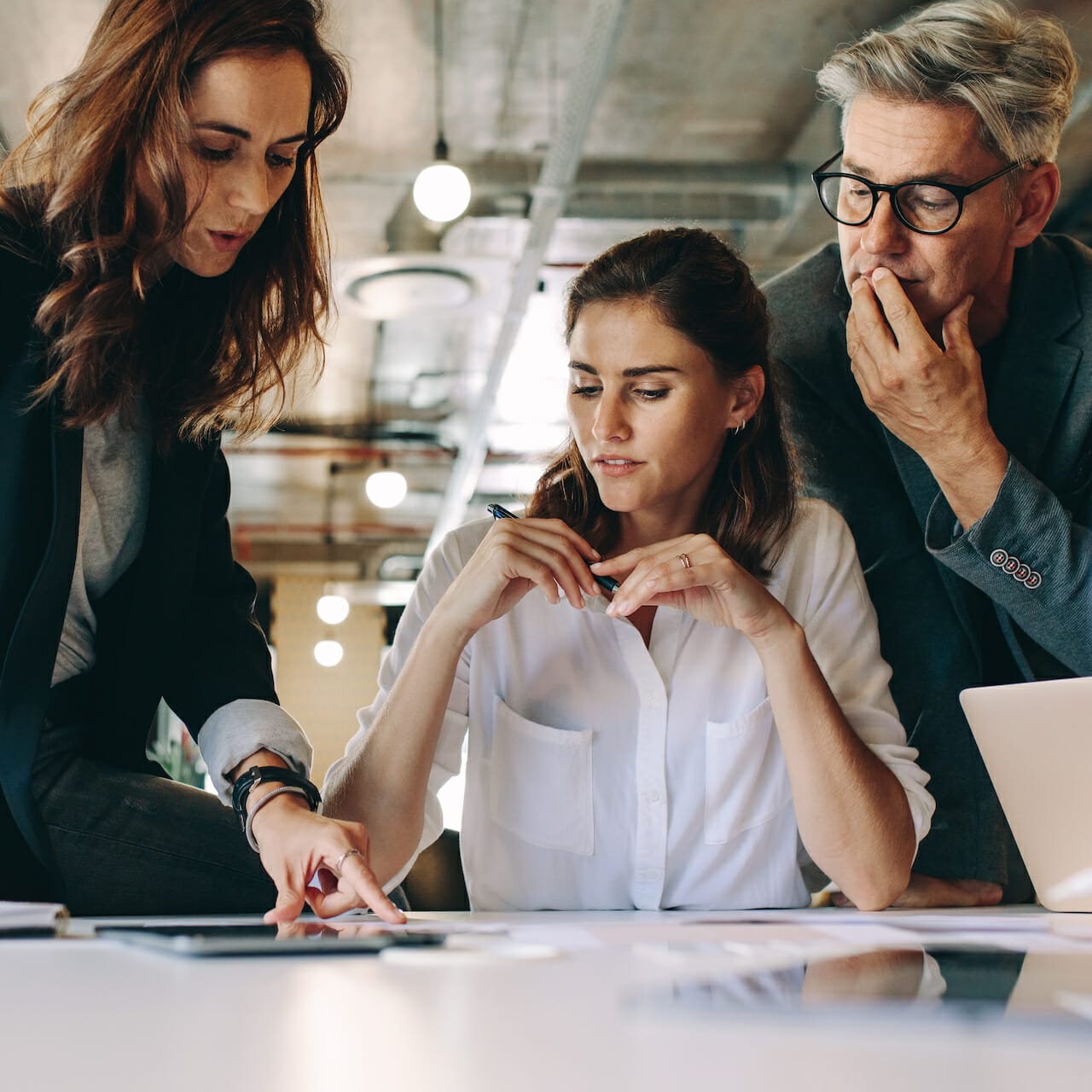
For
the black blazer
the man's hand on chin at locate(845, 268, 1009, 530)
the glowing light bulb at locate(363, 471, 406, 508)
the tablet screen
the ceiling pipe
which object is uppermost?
the ceiling pipe

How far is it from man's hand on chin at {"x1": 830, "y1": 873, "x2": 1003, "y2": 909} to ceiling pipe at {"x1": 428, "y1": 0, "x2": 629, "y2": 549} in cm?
163

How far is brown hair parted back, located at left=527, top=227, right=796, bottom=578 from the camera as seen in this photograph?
175 centimetres

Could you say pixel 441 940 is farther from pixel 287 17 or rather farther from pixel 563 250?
pixel 563 250

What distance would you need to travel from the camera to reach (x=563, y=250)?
6.59 m

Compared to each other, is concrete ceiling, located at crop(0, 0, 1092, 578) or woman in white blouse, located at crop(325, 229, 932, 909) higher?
concrete ceiling, located at crop(0, 0, 1092, 578)

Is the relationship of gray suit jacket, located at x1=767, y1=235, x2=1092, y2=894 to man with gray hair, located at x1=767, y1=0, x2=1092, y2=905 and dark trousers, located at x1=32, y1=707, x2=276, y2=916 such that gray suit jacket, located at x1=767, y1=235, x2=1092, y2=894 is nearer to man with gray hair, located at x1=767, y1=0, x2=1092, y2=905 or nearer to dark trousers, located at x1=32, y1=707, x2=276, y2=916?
man with gray hair, located at x1=767, y1=0, x2=1092, y2=905

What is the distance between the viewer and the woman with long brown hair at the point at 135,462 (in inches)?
50.3

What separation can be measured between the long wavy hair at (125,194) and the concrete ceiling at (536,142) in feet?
9.37

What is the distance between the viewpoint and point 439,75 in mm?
5152

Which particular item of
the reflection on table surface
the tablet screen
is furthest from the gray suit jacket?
the tablet screen

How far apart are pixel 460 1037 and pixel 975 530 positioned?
4.06 ft

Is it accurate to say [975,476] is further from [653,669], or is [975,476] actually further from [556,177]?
[556,177]

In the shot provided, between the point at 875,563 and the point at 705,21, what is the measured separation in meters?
3.58

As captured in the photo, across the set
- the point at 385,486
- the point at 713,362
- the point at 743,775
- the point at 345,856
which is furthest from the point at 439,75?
the point at 345,856
